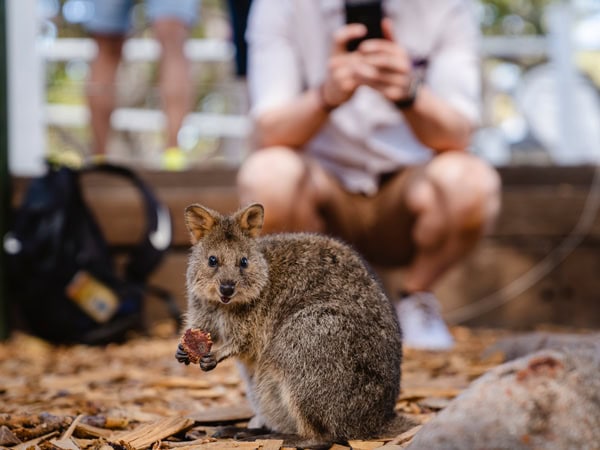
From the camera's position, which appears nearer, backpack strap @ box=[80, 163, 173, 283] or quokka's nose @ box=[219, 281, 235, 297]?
quokka's nose @ box=[219, 281, 235, 297]

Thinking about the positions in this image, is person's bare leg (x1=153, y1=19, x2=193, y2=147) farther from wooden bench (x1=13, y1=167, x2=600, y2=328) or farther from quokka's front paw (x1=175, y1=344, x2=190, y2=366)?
quokka's front paw (x1=175, y1=344, x2=190, y2=366)

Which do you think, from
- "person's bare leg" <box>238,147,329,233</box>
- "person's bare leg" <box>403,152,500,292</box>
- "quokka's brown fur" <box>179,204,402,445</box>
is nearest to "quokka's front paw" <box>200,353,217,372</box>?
"quokka's brown fur" <box>179,204,402,445</box>

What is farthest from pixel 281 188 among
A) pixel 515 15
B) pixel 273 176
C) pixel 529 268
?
pixel 515 15

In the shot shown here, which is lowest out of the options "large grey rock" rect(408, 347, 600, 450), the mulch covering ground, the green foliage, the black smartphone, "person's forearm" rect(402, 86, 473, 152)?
the mulch covering ground

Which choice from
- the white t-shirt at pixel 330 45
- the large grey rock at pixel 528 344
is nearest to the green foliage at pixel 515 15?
the white t-shirt at pixel 330 45

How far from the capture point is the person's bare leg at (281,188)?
345cm

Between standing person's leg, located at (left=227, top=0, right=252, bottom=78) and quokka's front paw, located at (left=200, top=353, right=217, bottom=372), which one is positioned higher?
standing person's leg, located at (left=227, top=0, right=252, bottom=78)

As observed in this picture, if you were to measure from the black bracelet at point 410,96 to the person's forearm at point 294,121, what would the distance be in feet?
1.05

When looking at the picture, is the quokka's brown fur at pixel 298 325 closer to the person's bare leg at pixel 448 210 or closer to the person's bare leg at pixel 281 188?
the person's bare leg at pixel 281 188

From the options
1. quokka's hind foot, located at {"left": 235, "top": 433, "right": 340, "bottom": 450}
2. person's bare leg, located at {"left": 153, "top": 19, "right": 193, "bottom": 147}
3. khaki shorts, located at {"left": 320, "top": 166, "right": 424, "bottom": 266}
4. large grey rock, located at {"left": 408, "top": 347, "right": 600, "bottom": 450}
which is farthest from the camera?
person's bare leg, located at {"left": 153, "top": 19, "right": 193, "bottom": 147}

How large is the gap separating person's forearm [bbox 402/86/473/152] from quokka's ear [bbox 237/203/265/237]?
143 cm

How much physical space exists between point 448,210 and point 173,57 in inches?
100

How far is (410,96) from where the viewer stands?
10.7ft

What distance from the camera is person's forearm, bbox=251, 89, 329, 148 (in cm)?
339
